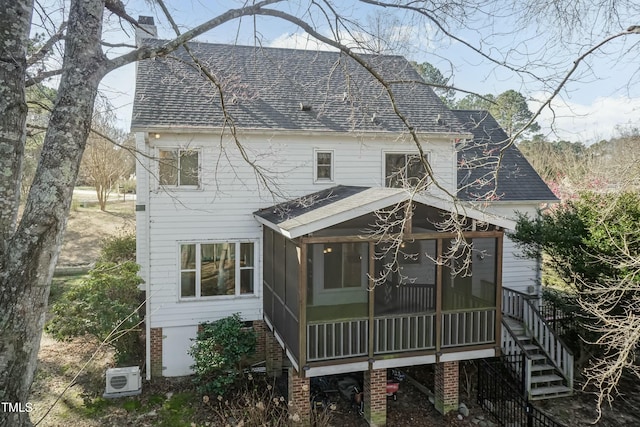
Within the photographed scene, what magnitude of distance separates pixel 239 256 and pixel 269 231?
4.02ft

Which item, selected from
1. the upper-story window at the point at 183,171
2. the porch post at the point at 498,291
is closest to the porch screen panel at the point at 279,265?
the upper-story window at the point at 183,171

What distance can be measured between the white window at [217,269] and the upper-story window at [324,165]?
9.11 ft

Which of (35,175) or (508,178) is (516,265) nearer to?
(508,178)

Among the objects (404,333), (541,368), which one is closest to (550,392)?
(541,368)

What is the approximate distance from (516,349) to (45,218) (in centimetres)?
1123

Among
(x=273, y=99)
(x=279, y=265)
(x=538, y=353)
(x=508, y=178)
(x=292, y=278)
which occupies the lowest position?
(x=538, y=353)

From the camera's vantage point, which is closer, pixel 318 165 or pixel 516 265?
pixel 318 165

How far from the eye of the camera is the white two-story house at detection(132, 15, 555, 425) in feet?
28.2

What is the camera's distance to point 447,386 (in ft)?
31.1

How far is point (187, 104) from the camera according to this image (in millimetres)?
11617

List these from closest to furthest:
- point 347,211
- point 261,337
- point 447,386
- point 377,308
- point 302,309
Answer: point 347,211 → point 302,309 → point 447,386 → point 377,308 → point 261,337

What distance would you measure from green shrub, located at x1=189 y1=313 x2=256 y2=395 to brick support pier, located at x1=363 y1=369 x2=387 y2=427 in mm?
3034

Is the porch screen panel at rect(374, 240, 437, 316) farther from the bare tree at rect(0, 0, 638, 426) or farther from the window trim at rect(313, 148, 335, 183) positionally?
the bare tree at rect(0, 0, 638, 426)

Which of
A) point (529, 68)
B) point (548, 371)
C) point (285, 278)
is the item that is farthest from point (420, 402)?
point (529, 68)
